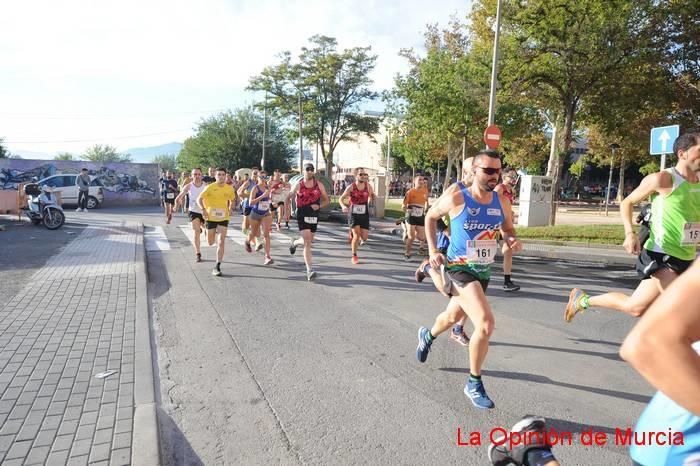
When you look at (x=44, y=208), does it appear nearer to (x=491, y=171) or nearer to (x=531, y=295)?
(x=531, y=295)

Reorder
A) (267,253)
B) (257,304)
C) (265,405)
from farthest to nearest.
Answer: (267,253) < (257,304) < (265,405)

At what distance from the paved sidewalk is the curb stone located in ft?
0.15

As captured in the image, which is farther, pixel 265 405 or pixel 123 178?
pixel 123 178

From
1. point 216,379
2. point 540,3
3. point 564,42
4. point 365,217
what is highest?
point 540,3

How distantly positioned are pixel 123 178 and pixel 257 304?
23.0 metres

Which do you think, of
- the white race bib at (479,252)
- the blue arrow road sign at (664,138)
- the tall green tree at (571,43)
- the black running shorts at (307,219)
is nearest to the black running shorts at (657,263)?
the white race bib at (479,252)

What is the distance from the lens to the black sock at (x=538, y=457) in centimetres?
179

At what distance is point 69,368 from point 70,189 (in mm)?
21799

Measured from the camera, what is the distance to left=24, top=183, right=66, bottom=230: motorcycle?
46.6 ft

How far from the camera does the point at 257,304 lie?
653 centimetres

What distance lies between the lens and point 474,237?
3910mm

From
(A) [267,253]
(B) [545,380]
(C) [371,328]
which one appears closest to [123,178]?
(A) [267,253]

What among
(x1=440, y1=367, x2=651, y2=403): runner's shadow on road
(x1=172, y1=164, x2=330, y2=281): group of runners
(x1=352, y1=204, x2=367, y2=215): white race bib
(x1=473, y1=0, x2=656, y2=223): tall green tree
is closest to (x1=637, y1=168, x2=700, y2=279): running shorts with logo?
(x1=440, y1=367, x2=651, y2=403): runner's shadow on road

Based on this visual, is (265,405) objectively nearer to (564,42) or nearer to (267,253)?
(267,253)
